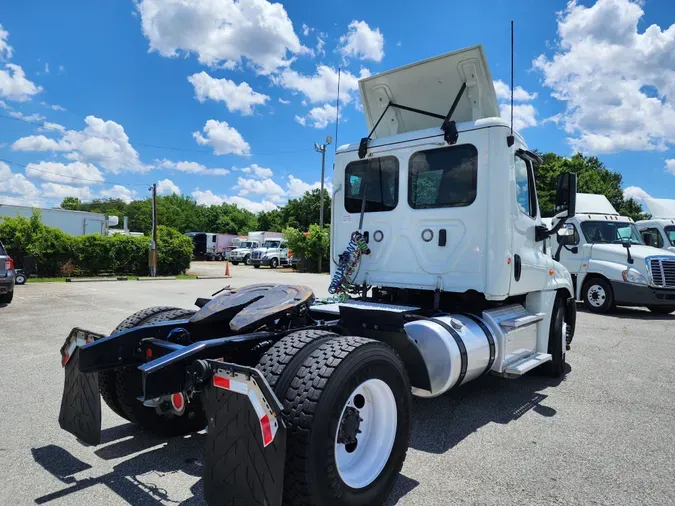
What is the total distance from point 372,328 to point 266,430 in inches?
68.7

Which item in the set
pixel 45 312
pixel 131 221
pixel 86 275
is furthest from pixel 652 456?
pixel 131 221

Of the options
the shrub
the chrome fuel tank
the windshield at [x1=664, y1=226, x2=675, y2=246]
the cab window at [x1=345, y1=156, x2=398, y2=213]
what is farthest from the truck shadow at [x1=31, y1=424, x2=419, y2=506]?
the shrub

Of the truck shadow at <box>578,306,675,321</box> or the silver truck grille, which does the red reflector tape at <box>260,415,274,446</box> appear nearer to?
the truck shadow at <box>578,306,675,321</box>

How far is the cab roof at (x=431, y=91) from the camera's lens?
465 cm

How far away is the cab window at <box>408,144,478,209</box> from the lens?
441 cm

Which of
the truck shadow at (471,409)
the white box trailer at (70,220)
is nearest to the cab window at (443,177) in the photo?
the truck shadow at (471,409)

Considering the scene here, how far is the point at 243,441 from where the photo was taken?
218 centimetres

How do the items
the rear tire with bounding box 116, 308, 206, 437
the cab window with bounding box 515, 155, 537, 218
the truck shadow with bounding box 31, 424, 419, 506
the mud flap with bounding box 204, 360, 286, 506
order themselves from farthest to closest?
the cab window with bounding box 515, 155, 537, 218 → the rear tire with bounding box 116, 308, 206, 437 → the truck shadow with bounding box 31, 424, 419, 506 → the mud flap with bounding box 204, 360, 286, 506

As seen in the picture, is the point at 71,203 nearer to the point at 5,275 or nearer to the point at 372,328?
the point at 5,275

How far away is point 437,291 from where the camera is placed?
14.9ft

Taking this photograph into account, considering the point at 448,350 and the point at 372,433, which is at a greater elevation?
the point at 448,350

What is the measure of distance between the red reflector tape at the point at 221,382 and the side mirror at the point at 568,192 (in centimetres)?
407

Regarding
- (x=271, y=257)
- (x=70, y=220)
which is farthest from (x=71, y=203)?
(x=271, y=257)

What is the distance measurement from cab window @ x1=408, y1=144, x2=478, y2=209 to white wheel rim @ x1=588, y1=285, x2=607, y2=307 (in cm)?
923
